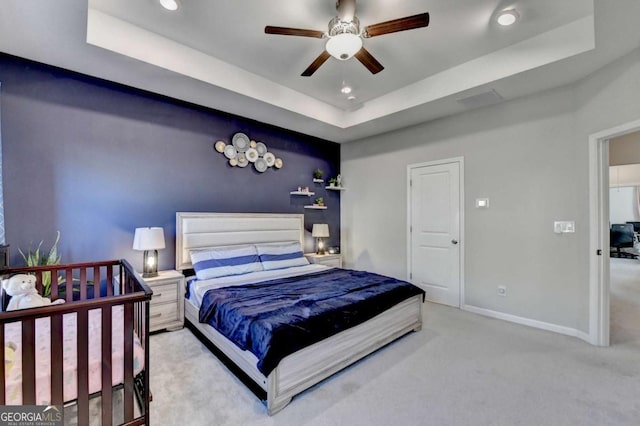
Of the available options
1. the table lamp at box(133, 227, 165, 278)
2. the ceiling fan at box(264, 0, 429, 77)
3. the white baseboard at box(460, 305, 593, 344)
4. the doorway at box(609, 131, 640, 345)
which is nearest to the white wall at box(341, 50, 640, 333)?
the white baseboard at box(460, 305, 593, 344)

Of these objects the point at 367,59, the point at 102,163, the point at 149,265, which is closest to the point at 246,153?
the point at 102,163

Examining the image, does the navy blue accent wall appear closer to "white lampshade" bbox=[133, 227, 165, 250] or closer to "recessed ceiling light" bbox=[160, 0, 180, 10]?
"white lampshade" bbox=[133, 227, 165, 250]

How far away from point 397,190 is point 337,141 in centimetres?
157

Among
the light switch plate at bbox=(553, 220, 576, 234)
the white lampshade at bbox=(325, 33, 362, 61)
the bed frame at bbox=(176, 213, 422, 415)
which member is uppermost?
the white lampshade at bbox=(325, 33, 362, 61)

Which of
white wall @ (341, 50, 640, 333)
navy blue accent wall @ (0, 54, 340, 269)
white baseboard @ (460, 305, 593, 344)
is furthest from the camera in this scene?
white baseboard @ (460, 305, 593, 344)

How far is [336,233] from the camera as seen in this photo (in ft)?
18.8

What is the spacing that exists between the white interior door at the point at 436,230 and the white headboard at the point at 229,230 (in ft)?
6.19

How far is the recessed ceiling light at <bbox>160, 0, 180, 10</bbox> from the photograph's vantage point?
7.74 ft

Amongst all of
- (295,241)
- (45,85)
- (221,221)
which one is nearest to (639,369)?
(295,241)

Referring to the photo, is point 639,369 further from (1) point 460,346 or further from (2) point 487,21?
(2) point 487,21

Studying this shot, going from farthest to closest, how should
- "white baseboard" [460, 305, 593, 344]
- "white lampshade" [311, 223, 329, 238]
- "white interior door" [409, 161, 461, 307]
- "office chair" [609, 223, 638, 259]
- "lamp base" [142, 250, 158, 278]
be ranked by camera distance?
"office chair" [609, 223, 638, 259] < "white lampshade" [311, 223, 329, 238] < "white interior door" [409, 161, 461, 307] < "lamp base" [142, 250, 158, 278] < "white baseboard" [460, 305, 593, 344]

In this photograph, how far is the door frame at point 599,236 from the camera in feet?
9.56

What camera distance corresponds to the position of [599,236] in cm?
293

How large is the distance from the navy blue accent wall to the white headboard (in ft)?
0.46
